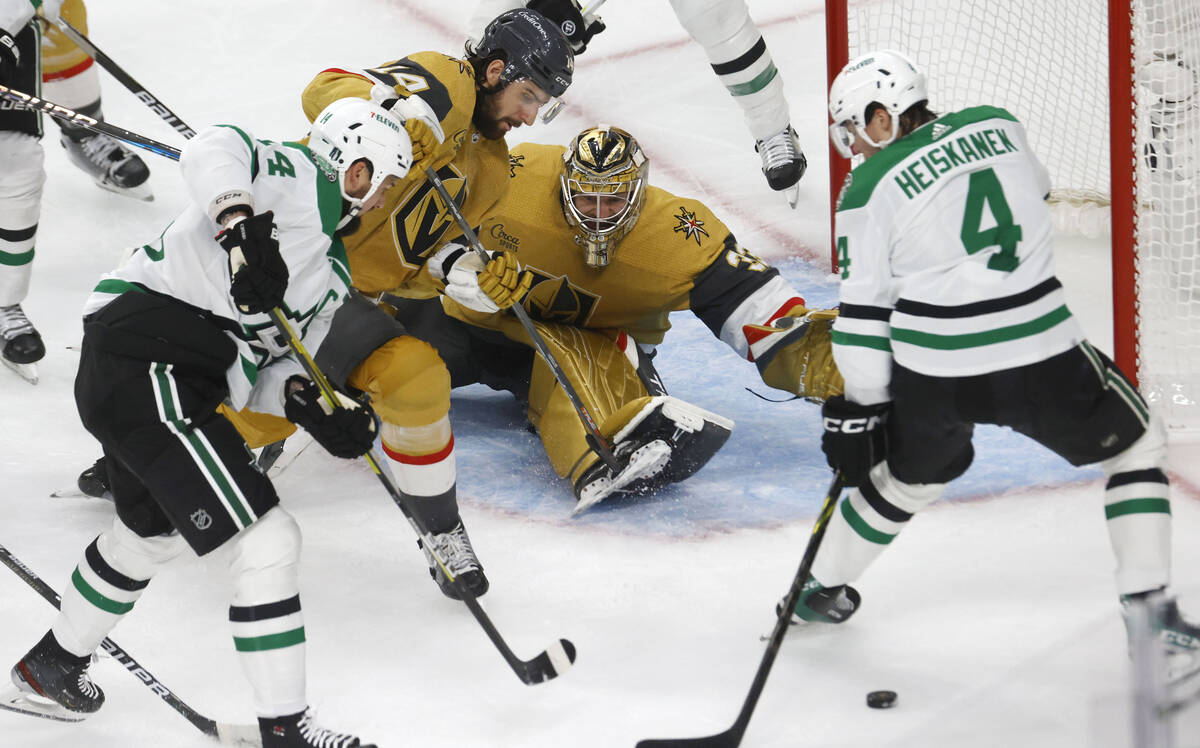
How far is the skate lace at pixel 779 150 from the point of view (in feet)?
15.7

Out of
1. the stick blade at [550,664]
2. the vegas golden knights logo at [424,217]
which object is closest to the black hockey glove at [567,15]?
the vegas golden knights logo at [424,217]

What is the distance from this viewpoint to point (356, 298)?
3.12 metres

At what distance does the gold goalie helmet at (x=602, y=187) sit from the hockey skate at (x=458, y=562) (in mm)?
834

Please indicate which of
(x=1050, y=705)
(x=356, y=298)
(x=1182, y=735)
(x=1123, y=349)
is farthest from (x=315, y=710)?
(x=1123, y=349)

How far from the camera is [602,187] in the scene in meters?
3.47

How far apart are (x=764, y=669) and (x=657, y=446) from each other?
0.93 meters

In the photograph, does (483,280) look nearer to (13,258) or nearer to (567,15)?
(567,15)

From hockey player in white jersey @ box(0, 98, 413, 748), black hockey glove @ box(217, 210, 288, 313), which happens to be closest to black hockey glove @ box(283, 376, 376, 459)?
hockey player in white jersey @ box(0, 98, 413, 748)

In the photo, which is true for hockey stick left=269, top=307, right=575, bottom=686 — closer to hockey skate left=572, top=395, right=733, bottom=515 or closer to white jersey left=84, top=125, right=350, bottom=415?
white jersey left=84, top=125, right=350, bottom=415

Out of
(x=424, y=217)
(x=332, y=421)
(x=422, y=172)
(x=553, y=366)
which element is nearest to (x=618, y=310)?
(x=553, y=366)

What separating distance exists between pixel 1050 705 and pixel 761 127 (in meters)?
2.71

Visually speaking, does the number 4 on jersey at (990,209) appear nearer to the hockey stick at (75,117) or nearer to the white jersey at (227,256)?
the white jersey at (227,256)

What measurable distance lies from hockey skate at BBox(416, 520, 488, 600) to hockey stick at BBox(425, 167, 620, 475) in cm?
43

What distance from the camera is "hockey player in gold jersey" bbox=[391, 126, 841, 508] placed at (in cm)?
342
